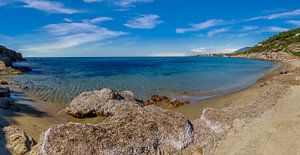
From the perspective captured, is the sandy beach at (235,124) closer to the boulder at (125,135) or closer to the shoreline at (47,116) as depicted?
the shoreline at (47,116)

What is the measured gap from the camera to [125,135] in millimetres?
8438

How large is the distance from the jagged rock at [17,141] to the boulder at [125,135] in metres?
1.15

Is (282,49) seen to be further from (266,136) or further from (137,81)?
(266,136)

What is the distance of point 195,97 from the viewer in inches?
913

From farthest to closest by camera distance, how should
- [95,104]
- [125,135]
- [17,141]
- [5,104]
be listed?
[5,104] → [95,104] → [17,141] → [125,135]

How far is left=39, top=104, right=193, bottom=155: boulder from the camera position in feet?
25.4

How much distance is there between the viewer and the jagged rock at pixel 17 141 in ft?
28.9

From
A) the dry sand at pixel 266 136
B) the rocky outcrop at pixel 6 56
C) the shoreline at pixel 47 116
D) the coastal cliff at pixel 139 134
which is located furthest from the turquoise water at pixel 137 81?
the rocky outcrop at pixel 6 56

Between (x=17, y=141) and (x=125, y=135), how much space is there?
364 centimetres

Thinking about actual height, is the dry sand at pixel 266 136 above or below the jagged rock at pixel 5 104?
below

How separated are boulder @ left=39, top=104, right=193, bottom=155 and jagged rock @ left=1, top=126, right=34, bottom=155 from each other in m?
1.15

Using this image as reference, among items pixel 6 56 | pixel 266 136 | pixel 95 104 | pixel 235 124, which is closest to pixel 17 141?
pixel 95 104

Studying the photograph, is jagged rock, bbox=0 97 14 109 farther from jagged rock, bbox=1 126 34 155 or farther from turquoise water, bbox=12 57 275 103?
jagged rock, bbox=1 126 34 155

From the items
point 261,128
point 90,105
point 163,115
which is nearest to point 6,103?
point 90,105
